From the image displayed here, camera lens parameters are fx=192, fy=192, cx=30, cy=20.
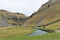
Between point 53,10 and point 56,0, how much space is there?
108 feet

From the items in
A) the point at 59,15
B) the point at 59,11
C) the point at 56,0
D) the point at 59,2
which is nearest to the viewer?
the point at 59,15

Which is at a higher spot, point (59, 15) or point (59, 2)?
point (59, 2)

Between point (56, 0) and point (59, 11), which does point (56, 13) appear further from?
point (56, 0)

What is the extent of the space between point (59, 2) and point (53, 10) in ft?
63.4

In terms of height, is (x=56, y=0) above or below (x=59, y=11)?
above

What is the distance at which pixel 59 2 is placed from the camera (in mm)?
182750

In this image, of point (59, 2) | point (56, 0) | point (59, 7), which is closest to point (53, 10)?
point (59, 7)

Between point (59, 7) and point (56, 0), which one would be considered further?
point (56, 0)

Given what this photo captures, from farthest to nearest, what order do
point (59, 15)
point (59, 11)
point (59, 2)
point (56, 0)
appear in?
point (56, 0), point (59, 2), point (59, 11), point (59, 15)

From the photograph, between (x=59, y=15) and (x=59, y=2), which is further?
(x=59, y=2)

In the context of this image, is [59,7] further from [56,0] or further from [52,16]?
[56,0]

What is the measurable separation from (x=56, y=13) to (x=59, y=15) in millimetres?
9370

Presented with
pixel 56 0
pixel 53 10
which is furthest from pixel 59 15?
pixel 56 0

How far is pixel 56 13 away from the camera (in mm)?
156875
